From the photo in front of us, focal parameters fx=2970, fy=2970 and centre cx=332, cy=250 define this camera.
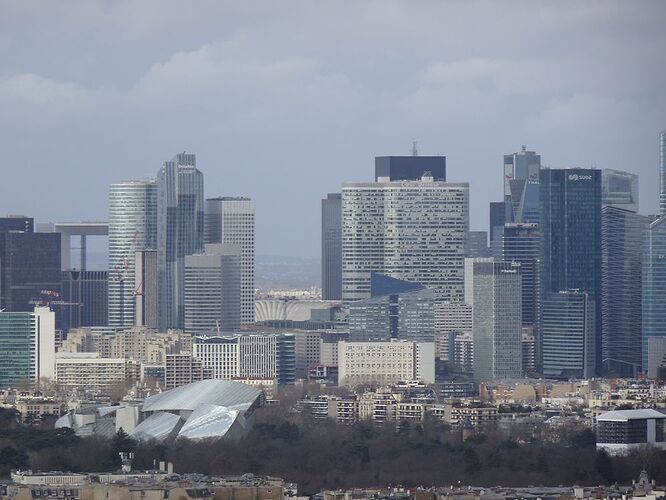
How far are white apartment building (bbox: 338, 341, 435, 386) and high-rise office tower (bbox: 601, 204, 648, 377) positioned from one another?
5582mm

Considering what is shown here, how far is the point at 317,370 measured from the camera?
93625 mm

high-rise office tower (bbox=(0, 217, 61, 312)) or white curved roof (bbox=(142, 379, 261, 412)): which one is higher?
high-rise office tower (bbox=(0, 217, 61, 312))

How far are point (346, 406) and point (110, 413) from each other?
23.9ft

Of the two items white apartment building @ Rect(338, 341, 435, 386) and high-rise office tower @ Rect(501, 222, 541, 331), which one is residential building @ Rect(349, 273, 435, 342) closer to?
high-rise office tower @ Rect(501, 222, 541, 331)

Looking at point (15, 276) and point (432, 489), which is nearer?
point (432, 489)

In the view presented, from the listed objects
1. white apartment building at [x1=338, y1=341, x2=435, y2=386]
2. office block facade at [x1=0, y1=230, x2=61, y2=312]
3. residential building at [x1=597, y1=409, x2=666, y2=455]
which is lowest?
residential building at [x1=597, y1=409, x2=666, y2=455]

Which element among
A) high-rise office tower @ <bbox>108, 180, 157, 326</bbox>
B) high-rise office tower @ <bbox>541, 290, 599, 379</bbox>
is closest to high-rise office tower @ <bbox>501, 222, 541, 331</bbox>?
high-rise office tower @ <bbox>541, 290, 599, 379</bbox>

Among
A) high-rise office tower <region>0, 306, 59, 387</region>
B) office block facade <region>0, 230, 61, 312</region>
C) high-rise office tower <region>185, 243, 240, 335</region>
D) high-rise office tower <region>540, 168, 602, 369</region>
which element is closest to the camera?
high-rise office tower <region>0, 306, 59, 387</region>

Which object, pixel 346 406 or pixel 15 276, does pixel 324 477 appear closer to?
pixel 346 406

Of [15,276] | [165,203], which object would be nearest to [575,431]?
[15,276]

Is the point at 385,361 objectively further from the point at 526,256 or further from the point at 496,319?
the point at 526,256

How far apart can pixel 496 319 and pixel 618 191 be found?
6.52m

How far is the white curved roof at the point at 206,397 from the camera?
66688 millimetres

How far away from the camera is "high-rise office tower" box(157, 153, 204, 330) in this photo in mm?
111750
